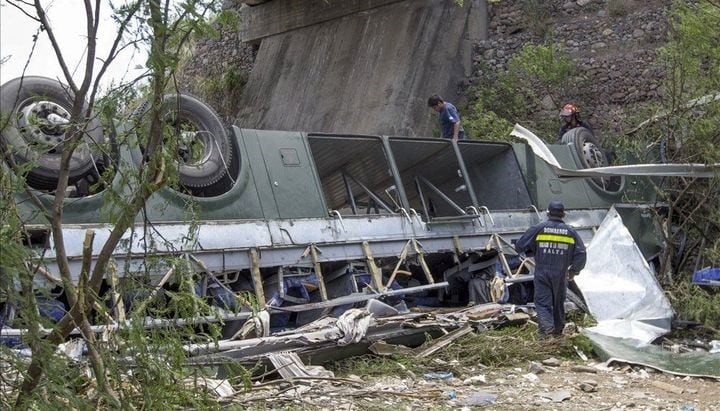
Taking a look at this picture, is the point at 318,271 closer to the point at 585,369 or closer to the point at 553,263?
the point at 553,263

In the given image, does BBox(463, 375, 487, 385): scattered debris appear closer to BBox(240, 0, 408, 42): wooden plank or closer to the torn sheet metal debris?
the torn sheet metal debris

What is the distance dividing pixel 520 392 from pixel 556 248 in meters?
2.17

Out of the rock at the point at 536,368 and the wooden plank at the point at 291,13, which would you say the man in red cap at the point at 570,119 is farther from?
the wooden plank at the point at 291,13

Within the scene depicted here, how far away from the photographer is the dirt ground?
5609mm

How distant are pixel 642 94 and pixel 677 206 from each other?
3.67 metres

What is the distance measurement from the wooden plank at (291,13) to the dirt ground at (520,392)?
11.2m

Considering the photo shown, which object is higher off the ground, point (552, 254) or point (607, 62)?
point (607, 62)

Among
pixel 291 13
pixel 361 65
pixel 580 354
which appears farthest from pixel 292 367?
pixel 291 13

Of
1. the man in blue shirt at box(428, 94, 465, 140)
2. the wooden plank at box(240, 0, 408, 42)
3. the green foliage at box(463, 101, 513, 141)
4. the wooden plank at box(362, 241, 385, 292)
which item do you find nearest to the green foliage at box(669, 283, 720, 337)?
the man in blue shirt at box(428, 94, 465, 140)

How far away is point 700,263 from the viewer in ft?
33.2

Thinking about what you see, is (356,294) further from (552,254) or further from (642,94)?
(642,94)

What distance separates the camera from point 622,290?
8.76 metres

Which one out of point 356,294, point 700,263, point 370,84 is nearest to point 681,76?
point 700,263

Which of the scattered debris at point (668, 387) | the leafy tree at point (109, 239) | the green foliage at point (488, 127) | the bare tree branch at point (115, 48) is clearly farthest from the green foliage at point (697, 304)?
the bare tree branch at point (115, 48)
